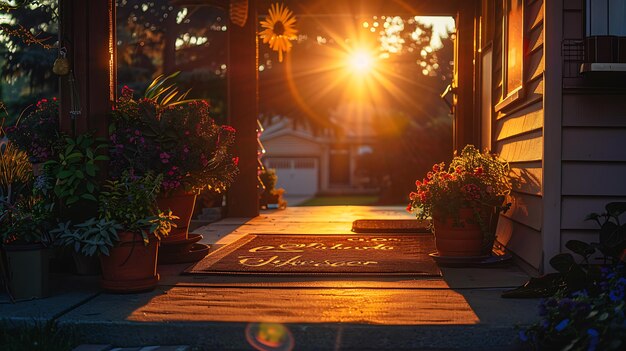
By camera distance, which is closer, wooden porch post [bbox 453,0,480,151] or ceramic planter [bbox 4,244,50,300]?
ceramic planter [bbox 4,244,50,300]

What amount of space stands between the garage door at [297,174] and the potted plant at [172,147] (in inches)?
1030

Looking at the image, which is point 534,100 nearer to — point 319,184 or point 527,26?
point 527,26

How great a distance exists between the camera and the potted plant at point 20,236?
11.4 feet

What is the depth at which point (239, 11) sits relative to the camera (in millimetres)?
8062

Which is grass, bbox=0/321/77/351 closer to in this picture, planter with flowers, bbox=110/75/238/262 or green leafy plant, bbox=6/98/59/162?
planter with flowers, bbox=110/75/238/262

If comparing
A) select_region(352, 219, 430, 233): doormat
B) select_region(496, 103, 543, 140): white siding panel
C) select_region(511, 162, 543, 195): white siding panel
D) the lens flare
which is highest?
the lens flare

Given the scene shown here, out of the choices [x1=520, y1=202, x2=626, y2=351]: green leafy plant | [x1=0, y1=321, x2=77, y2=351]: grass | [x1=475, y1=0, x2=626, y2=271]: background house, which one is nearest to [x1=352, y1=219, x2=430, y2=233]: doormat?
[x1=475, y1=0, x2=626, y2=271]: background house

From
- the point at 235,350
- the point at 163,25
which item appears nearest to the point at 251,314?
the point at 235,350

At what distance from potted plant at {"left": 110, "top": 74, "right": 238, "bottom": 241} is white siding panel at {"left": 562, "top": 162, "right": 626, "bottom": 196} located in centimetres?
244

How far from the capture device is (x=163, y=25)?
16078 mm

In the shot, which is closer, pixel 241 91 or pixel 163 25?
pixel 241 91

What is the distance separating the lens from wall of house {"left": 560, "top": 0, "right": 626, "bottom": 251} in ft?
12.3

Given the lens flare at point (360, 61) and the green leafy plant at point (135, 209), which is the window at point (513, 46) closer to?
the green leafy plant at point (135, 209)

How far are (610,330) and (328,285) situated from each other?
1771mm
